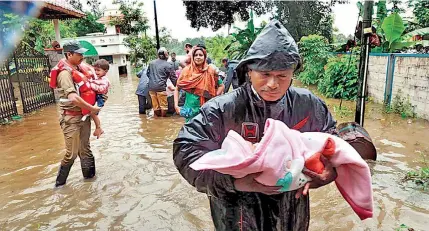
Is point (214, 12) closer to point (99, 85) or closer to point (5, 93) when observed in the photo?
point (5, 93)

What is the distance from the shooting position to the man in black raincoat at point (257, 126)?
140 cm

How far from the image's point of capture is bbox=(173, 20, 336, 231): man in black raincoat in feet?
4.60

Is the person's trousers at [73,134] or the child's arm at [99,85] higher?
the child's arm at [99,85]

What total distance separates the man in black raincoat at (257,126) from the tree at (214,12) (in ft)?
93.7

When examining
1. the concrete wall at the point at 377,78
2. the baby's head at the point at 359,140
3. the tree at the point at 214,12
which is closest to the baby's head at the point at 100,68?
the baby's head at the point at 359,140

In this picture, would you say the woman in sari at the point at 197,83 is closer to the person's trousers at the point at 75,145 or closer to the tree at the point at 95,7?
the person's trousers at the point at 75,145

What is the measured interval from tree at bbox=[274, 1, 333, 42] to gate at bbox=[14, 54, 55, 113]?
50.8ft

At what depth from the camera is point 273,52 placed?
140 cm

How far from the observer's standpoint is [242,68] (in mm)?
1593

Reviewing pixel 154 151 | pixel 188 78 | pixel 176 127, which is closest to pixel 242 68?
pixel 188 78

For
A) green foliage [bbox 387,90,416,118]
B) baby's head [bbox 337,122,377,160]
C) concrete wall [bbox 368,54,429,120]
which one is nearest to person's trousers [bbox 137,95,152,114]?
baby's head [bbox 337,122,377,160]

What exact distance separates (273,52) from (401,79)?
7731 millimetres

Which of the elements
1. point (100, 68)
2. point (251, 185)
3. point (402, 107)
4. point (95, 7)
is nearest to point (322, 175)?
point (251, 185)

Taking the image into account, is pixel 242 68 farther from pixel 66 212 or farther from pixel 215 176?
pixel 66 212
